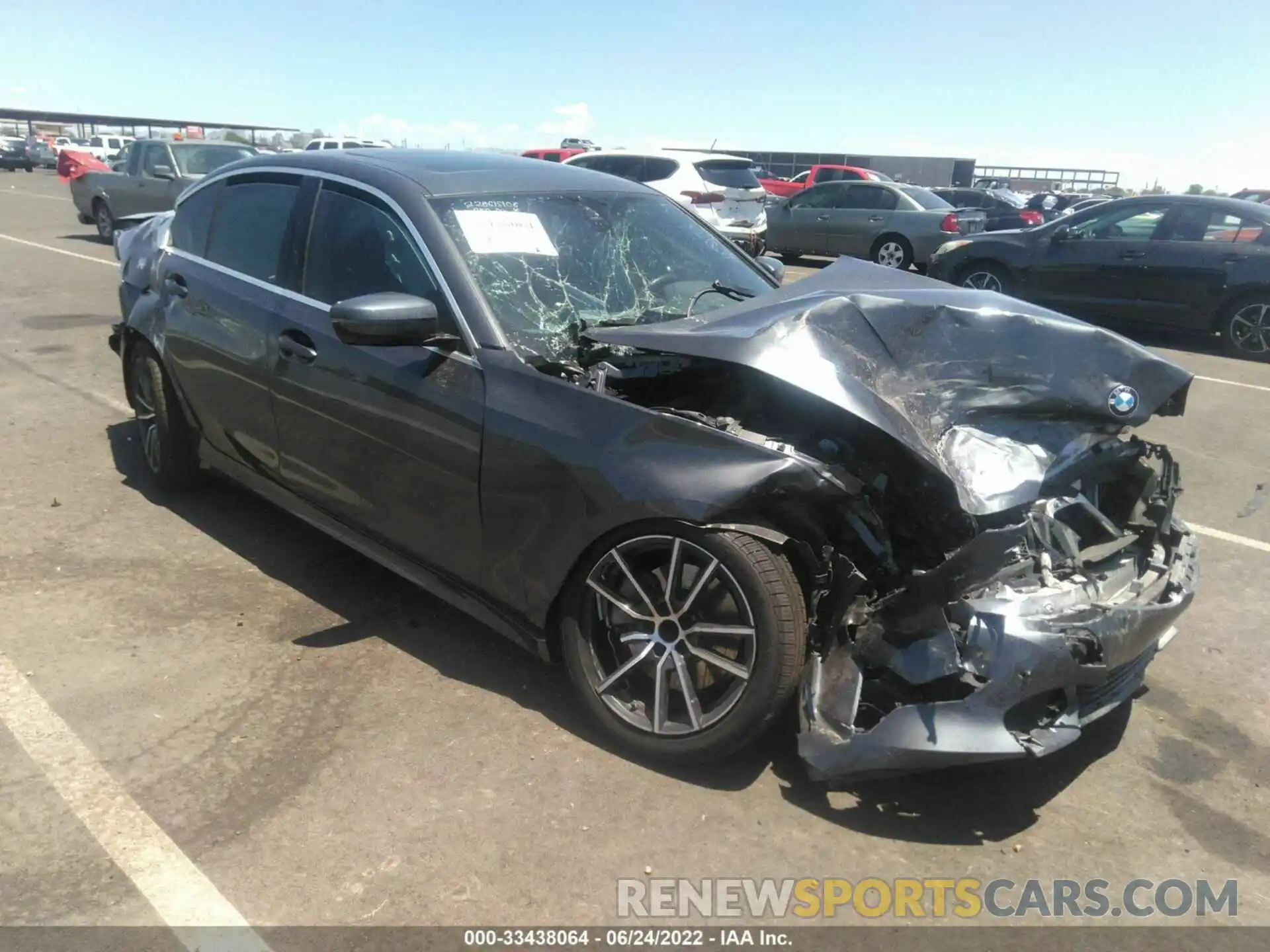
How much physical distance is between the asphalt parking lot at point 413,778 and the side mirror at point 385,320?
3.96 feet

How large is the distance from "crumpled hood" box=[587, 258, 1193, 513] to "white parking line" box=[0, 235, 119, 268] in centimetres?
1197

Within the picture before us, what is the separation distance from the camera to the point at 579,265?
12.2ft

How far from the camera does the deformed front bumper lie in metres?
2.57

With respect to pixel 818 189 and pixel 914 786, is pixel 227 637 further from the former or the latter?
pixel 818 189

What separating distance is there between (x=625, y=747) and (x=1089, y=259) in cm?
981

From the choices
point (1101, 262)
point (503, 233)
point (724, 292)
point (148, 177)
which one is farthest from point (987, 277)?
point (148, 177)

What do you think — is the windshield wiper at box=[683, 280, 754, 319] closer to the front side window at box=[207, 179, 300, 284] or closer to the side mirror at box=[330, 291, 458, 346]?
the side mirror at box=[330, 291, 458, 346]

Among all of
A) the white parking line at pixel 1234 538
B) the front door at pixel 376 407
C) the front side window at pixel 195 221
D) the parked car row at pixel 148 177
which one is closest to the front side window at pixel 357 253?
the front door at pixel 376 407

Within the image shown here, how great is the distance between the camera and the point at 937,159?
165ft

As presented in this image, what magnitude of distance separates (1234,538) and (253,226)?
16.6 feet

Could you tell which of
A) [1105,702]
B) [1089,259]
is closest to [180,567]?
[1105,702]

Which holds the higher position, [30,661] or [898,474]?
[898,474]

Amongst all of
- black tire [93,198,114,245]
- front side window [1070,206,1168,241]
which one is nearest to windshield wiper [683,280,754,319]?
front side window [1070,206,1168,241]

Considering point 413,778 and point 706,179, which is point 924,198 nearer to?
point 706,179
